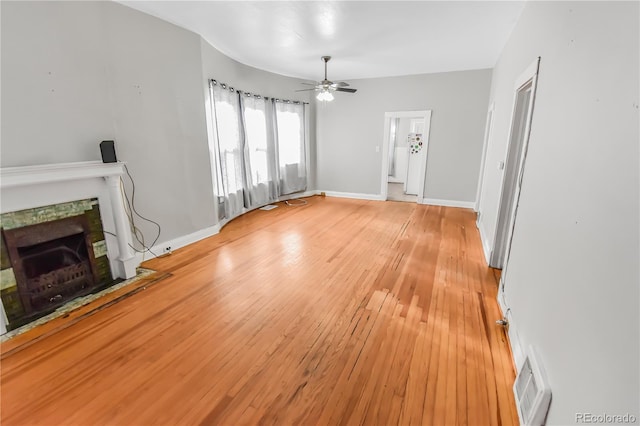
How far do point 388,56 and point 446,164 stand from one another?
8.14 feet

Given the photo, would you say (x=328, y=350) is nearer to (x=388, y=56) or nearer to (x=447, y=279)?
(x=447, y=279)

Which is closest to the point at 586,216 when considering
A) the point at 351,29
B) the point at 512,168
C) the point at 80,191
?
the point at 512,168

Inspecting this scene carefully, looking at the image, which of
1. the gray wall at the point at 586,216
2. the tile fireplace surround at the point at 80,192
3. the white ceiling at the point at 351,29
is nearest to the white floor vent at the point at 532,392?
the gray wall at the point at 586,216

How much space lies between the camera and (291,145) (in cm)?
602

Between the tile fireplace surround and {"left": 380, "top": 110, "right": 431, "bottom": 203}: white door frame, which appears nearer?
the tile fireplace surround

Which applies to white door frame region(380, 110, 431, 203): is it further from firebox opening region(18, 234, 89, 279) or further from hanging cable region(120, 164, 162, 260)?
firebox opening region(18, 234, 89, 279)

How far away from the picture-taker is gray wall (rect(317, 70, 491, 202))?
5363 mm

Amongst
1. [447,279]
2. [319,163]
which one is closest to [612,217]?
[447,279]

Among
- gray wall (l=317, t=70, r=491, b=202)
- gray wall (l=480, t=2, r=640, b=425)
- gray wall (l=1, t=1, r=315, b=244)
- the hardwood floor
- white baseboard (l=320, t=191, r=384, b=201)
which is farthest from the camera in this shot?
white baseboard (l=320, t=191, r=384, b=201)

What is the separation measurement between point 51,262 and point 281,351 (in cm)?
212

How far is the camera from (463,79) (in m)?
5.27

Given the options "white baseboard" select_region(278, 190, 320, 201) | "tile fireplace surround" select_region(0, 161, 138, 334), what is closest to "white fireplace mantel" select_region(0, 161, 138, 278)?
"tile fireplace surround" select_region(0, 161, 138, 334)

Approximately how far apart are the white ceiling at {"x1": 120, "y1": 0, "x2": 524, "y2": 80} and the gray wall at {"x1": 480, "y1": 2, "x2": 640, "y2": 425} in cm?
134

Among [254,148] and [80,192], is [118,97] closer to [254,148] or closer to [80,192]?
[80,192]
